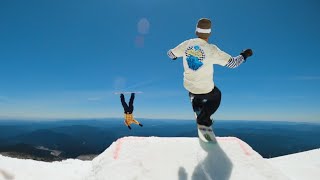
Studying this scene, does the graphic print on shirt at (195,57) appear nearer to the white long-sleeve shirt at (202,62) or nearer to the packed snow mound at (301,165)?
the white long-sleeve shirt at (202,62)

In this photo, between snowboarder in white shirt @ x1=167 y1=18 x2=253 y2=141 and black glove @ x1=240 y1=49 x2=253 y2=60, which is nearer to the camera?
snowboarder in white shirt @ x1=167 y1=18 x2=253 y2=141

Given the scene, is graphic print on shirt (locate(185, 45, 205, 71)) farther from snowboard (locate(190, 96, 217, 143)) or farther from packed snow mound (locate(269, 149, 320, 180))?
packed snow mound (locate(269, 149, 320, 180))

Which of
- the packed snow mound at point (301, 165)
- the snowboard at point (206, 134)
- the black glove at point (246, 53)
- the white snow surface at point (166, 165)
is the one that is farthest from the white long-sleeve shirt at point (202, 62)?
the packed snow mound at point (301, 165)

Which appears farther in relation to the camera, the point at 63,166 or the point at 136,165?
the point at 63,166

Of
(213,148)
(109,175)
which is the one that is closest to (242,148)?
(213,148)

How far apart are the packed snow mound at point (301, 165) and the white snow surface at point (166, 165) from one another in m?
0.03

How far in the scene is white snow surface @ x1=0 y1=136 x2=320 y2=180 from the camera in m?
5.75

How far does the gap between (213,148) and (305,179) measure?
2.56m

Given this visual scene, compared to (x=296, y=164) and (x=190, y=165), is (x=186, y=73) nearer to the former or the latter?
(x=190, y=165)

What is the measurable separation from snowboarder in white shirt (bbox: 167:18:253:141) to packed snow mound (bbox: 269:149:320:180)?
8.17 feet

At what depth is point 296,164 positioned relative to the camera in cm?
821

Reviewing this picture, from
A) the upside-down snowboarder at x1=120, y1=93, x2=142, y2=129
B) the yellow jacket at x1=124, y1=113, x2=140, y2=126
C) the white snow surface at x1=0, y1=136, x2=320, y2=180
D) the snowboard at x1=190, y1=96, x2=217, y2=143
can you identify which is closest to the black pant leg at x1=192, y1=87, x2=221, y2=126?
the snowboard at x1=190, y1=96, x2=217, y2=143

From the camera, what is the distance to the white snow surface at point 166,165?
5750 mm

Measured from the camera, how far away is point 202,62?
23.6ft
